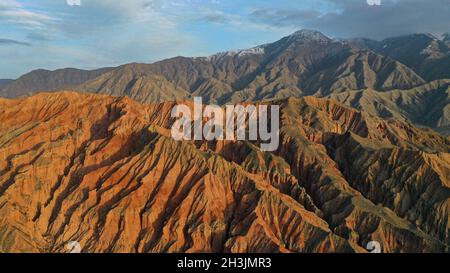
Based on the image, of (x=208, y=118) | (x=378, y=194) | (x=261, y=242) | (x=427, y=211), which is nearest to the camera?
(x=261, y=242)

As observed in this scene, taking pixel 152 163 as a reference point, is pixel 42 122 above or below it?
above

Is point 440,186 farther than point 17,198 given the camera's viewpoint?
Yes

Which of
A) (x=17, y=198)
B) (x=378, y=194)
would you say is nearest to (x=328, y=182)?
(x=378, y=194)
